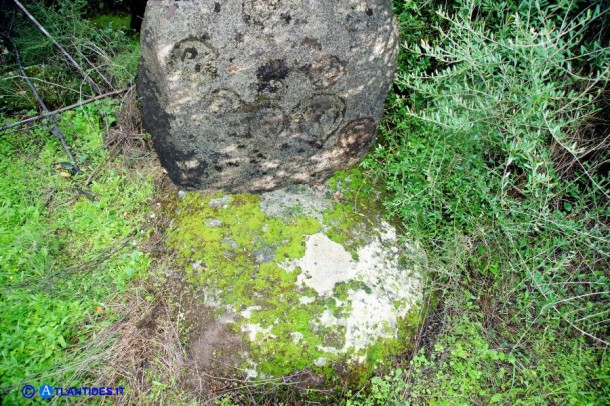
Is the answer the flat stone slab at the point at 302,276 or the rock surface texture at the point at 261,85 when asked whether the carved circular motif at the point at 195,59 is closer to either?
the rock surface texture at the point at 261,85

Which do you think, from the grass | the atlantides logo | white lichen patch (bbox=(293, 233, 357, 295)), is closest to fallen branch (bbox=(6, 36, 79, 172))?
the grass

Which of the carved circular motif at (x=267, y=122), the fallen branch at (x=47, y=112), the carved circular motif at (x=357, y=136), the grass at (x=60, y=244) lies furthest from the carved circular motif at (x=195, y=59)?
the fallen branch at (x=47, y=112)

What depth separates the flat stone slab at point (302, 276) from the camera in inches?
96.3

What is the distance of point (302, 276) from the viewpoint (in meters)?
2.65

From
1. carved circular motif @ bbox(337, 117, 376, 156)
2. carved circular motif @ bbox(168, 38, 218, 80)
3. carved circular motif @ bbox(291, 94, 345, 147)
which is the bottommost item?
carved circular motif @ bbox(337, 117, 376, 156)

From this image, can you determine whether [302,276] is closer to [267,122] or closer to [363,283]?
[363,283]

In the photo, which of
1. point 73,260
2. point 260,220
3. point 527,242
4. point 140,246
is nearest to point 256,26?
point 260,220

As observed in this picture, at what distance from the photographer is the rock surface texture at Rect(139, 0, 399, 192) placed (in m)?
2.30

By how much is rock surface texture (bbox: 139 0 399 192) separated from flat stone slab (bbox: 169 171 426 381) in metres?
0.26

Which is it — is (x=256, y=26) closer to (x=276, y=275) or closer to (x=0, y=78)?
(x=276, y=275)

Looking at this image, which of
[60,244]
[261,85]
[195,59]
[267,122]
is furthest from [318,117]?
[60,244]

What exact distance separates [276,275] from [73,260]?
4.77 feet

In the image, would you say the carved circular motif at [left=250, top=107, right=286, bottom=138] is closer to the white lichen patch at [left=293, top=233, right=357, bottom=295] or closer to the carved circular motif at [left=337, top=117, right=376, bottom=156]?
the carved circular motif at [left=337, top=117, right=376, bottom=156]

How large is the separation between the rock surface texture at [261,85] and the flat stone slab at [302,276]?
26cm
